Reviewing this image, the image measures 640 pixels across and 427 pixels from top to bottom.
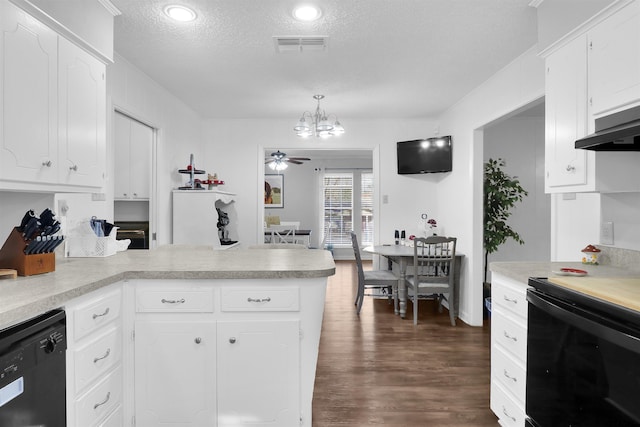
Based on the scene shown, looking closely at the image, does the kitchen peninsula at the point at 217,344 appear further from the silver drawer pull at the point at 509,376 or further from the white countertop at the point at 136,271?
the silver drawer pull at the point at 509,376

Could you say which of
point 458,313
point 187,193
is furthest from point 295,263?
point 458,313

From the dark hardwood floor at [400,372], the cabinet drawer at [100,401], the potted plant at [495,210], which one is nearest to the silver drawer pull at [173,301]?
the cabinet drawer at [100,401]

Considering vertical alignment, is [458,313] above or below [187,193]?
below

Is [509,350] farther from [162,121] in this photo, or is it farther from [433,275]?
[162,121]

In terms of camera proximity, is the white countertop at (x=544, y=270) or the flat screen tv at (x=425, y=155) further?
the flat screen tv at (x=425, y=155)

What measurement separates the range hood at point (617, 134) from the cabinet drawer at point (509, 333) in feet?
2.92

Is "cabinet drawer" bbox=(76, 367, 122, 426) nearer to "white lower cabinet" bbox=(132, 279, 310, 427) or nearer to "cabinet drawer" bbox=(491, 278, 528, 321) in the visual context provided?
"white lower cabinet" bbox=(132, 279, 310, 427)

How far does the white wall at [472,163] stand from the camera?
3.22 m

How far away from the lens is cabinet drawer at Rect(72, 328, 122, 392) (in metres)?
1.48

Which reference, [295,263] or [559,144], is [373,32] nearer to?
[559,144]

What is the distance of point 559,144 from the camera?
205 cm

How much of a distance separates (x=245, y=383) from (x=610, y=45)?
2.31 meters

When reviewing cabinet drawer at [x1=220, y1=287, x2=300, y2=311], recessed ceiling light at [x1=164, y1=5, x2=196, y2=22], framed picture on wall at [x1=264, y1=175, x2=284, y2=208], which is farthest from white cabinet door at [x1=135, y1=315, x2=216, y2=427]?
framed picture on wall at [x1=264, y1=175, x2=284, y2=208]

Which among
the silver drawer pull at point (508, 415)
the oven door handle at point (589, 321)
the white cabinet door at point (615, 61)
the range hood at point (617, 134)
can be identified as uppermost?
the white cabinet door at point (615, 61)
